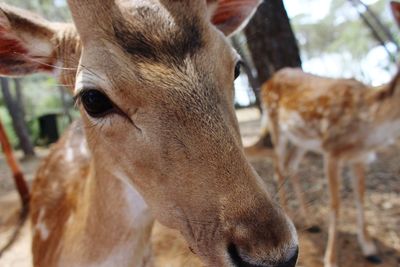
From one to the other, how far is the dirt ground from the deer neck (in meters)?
1.49

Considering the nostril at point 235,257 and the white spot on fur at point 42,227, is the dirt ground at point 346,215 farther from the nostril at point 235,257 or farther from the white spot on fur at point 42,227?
the nostril at point 235,257

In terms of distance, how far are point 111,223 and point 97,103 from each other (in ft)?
2.11

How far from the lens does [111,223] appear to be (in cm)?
185

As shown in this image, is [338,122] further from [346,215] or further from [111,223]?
[111,223]

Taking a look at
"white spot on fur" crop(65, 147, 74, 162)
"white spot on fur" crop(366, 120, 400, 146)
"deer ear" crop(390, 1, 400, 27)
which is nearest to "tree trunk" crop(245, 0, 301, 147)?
"deer ear" crop(390, 1, 400, 27)

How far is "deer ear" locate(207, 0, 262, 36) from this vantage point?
2207 millimetres

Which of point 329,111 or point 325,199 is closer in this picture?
point 329,111

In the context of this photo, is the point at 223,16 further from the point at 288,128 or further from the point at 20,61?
the point at 288,128

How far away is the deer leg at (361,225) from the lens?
362 cm

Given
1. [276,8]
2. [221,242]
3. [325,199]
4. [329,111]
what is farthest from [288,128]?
[221,242]

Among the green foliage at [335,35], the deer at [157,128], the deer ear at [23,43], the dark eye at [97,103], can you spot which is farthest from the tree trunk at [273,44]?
the green foliage at [335,35]

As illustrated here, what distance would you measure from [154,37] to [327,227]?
11.3 ft

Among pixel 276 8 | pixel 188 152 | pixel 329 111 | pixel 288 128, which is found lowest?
pixel 288 128

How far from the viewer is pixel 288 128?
4719 millimetres
